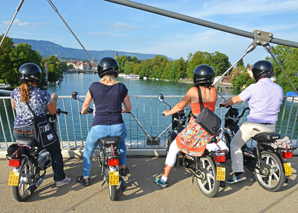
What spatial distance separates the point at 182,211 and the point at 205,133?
38.0 inches

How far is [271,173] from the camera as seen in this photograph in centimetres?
318

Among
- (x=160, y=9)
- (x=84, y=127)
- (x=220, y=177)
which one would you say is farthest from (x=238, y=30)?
(x=84, y=127)

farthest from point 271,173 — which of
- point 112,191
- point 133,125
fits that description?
point 133,125

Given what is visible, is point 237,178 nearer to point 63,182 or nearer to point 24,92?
point 63,182

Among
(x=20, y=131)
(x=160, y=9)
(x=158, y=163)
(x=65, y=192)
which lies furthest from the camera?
(x=158, y=163)

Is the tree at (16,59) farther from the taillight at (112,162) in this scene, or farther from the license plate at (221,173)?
the license plate at (221,173)

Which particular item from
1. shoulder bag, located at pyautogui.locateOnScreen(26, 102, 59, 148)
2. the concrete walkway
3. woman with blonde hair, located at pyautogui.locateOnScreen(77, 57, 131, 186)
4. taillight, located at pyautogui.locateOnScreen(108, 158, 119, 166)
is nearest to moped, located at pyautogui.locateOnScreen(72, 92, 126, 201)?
taillight, located at pyautogui.locateOnScreen(108, 158, 119, 166)

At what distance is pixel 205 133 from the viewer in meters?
2.83

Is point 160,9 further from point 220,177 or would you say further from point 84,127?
point 84,127

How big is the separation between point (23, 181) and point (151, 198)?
1640 millimetres

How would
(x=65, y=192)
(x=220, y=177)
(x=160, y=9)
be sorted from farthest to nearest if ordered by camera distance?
1. (x=65, y=192)
2. (x=220, y=177)
3. (x=160, y=9)

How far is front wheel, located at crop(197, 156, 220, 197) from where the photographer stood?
2890 mm

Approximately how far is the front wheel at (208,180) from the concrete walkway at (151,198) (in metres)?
0.10

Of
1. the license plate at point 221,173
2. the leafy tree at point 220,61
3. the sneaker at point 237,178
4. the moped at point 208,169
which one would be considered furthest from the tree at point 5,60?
the leafy tree at point 220,61
